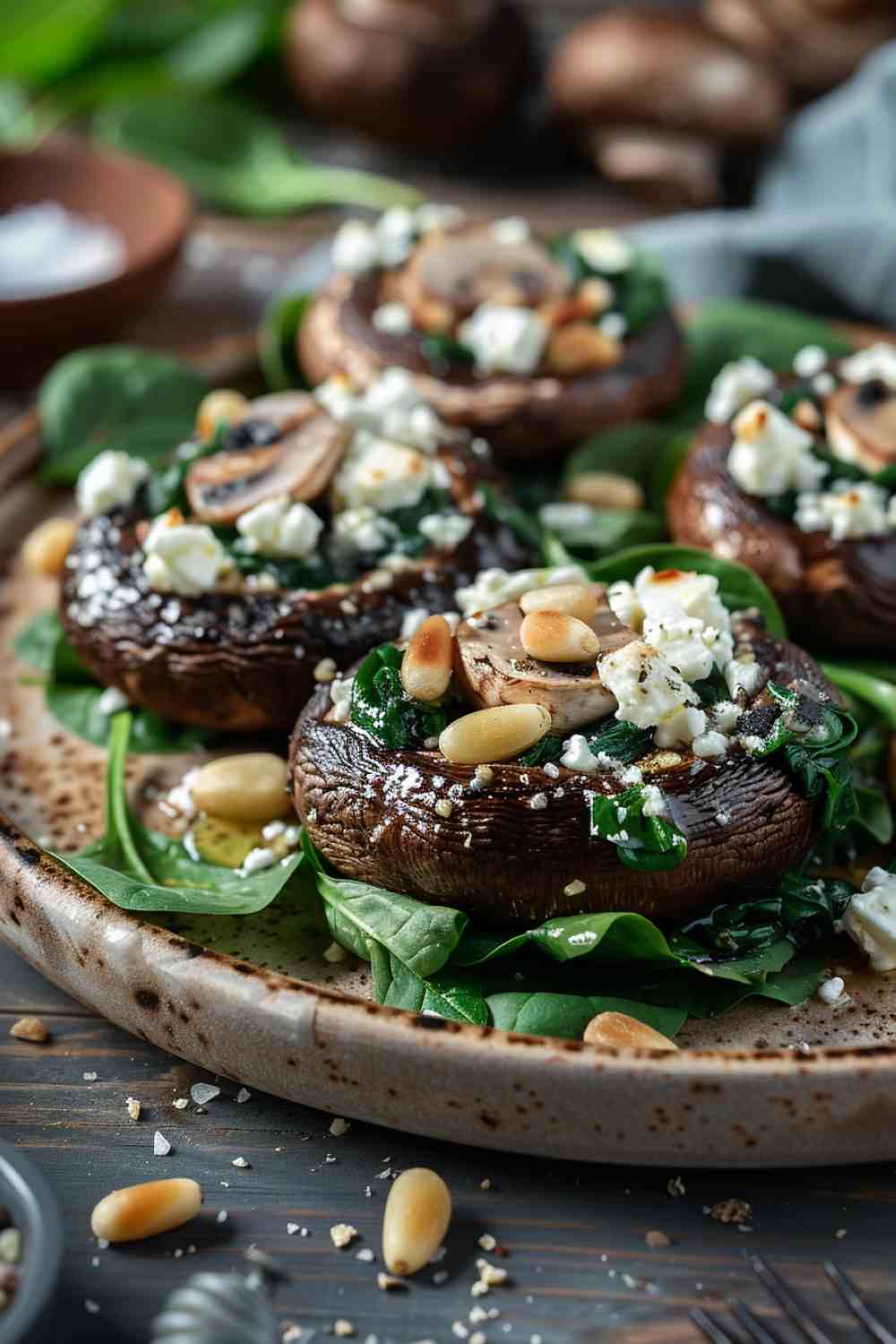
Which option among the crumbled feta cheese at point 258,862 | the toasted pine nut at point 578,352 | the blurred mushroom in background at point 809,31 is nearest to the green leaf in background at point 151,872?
the crumbled feta cheese at point 258,862

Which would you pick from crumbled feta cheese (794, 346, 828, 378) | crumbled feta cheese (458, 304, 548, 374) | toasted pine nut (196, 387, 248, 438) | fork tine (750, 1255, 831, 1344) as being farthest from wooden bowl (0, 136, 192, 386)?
fork tine (750, 1255, 831, 1344)

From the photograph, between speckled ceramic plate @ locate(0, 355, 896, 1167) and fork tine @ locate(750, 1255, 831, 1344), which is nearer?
fork tine @ locate(750, 1255, 831, 1344)

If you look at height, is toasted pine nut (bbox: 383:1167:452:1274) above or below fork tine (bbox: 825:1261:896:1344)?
above

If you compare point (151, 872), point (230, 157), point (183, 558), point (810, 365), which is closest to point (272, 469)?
point (183, 558)

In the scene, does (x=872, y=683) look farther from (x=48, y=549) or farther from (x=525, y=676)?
(x=48, y=549)

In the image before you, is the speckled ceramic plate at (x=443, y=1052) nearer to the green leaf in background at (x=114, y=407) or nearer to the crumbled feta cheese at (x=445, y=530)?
the crumbled feta cheese at (x=445, y=530)

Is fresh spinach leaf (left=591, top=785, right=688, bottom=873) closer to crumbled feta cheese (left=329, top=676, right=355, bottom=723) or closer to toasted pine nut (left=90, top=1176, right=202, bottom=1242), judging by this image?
crumbled feta cheese (left=329, top=676, right=355, bottom=723)
